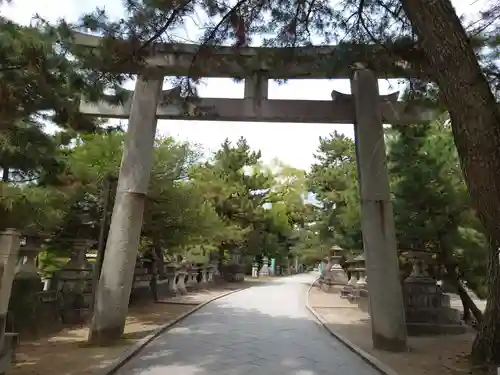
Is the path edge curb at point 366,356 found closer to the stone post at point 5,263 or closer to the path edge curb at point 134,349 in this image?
the path edge curb at point 134,349

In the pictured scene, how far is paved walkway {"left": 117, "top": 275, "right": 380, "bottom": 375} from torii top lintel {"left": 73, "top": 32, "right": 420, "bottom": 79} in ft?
14.3

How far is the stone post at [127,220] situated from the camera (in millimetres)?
7215

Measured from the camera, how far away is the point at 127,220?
24.6 feet

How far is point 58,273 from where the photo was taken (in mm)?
9305

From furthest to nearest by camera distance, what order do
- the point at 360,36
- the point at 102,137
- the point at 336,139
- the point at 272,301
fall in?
the point at 336,139 → the point at 272,301 → the point at 102,137 → the point at 360,36

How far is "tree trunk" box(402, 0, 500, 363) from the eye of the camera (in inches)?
179

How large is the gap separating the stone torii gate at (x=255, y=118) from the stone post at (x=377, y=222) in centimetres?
2

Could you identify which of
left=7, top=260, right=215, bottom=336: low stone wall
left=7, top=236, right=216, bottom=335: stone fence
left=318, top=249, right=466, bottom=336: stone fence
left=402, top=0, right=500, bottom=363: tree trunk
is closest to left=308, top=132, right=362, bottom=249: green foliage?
left=318, top=249, right=466, bottom=336: stone fence

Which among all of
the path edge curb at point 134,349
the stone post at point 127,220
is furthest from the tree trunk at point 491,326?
the stone post at point 127,220

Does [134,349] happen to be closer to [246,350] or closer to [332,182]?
[246,350]

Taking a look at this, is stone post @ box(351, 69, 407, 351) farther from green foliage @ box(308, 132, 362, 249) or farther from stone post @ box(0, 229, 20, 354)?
green foliage @ box(308, 132, 362, 249)

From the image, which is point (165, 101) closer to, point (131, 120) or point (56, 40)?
point (131, 120)

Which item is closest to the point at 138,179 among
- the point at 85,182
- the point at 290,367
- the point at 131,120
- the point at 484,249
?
the point at 131,120

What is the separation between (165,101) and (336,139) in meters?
20.3
